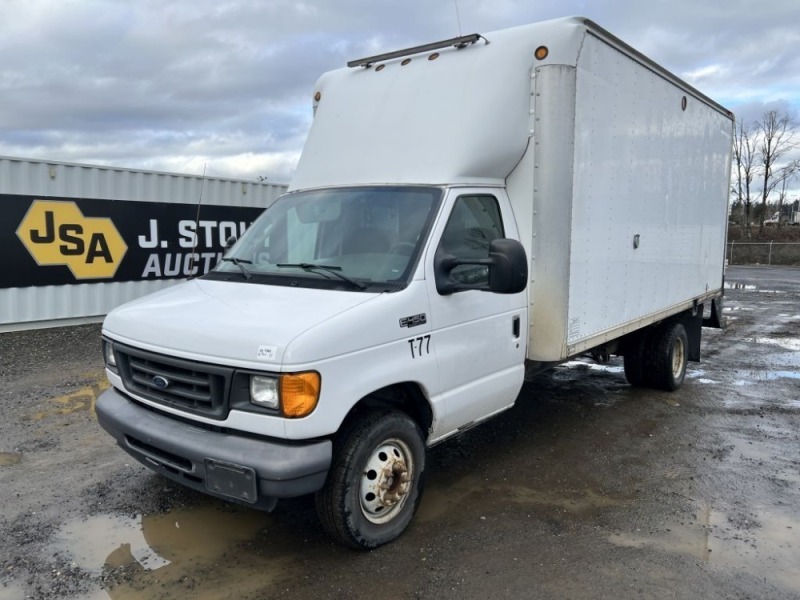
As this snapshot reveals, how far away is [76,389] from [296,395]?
528cm

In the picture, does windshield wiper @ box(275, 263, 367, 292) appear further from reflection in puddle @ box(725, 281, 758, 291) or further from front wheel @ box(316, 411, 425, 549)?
reflection in puddle @ box(725, 281, 758, 291)

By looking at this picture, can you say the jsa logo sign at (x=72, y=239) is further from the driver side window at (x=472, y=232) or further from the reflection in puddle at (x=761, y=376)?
the reflection in puddle at (x=761, y=376)

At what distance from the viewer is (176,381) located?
3.57 m

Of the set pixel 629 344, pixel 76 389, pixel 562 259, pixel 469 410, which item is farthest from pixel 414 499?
pixel 76 389

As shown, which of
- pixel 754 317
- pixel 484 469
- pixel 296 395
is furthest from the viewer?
pixel 754 317

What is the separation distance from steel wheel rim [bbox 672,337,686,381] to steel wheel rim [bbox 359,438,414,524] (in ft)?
15.9

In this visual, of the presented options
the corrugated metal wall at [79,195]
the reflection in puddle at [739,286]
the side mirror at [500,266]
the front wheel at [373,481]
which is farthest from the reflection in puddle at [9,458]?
the reflection in puddle at [739,286]

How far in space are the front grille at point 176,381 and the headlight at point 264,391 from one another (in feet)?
0.47

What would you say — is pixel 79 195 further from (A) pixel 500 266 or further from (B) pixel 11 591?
(A) pixel 500 266

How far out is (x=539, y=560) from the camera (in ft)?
12.2

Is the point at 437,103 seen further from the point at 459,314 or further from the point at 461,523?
the point at 461,523

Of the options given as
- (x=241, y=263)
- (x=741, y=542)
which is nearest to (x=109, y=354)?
(x=241, y=263)

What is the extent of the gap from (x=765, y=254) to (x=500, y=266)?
123ft

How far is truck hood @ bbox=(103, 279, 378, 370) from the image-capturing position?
3.23 meters
